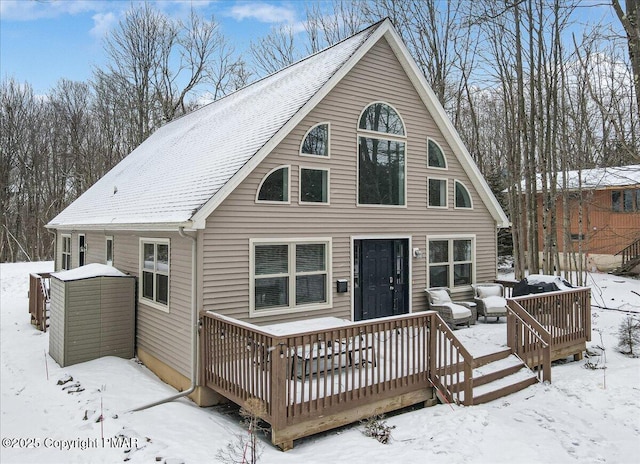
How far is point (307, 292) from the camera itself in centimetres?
838

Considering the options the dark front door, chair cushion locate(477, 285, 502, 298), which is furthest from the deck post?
chair cushion locate(477, 285, 502, 298)

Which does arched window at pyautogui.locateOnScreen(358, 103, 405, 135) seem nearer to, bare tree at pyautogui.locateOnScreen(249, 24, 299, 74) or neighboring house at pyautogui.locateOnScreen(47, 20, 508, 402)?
neighboring house at pyautogui.locateOnScreen(47, 20, 508, 402)

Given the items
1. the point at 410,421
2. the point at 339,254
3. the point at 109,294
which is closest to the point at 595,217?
the point at 339,254

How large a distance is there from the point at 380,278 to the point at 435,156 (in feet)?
11.0

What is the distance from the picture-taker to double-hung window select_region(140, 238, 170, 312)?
318 inches

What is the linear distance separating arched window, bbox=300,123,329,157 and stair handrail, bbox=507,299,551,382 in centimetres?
456

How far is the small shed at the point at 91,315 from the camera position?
8.30 metres

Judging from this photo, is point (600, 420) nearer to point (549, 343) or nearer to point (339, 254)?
point (549, 343)

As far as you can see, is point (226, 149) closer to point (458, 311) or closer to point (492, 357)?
point (458, 311)

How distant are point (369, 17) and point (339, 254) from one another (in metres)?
16.3

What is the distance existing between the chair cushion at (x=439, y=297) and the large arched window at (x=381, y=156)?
2193 millimetres

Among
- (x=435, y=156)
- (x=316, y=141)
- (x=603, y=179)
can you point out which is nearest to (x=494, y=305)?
(x=435, y=156)

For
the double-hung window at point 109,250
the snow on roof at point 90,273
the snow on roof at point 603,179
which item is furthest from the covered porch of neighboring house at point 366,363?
the snow on roof at point 603,179

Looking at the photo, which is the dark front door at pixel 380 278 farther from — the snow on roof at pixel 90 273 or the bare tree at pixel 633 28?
the bare tree at pixel 633 28
